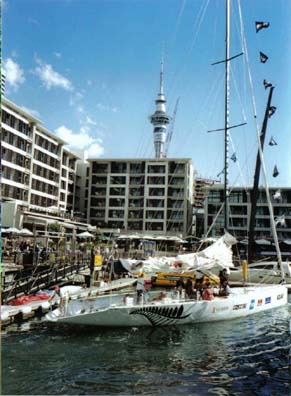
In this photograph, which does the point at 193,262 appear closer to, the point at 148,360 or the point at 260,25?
the point at 148,360

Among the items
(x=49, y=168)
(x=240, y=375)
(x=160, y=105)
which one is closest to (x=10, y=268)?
(x=240, y=375)

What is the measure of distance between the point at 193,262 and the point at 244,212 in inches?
2157

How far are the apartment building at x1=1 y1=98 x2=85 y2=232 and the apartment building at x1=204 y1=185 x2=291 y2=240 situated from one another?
2841 cm

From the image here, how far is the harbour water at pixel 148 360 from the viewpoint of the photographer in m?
9.50

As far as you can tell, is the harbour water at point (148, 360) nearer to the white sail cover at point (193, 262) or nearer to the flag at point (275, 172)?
the white sail cover at point (193, 262)

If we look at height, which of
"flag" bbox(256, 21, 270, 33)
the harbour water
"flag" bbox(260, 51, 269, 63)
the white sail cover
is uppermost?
"flag" bbox(260, 51, 269, 63)

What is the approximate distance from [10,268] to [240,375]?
56.8ft

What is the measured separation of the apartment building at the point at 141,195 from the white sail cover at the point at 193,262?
5191cm

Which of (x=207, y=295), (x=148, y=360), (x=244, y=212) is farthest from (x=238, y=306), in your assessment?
(x=244, y=212)

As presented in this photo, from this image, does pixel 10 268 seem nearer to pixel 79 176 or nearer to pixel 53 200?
pixel 53 200

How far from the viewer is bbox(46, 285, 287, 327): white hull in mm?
15219

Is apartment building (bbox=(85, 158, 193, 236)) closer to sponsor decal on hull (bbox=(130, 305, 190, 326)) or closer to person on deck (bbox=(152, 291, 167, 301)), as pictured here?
person on deck (bbox=(152, 291, 167, 301))

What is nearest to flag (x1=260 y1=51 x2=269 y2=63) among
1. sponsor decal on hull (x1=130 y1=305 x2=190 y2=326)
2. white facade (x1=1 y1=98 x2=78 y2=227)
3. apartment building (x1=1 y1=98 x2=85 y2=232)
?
sponsor decal on hull (x1=130 y1=305 x2=190 y2=326)

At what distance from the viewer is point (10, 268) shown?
24156mm
